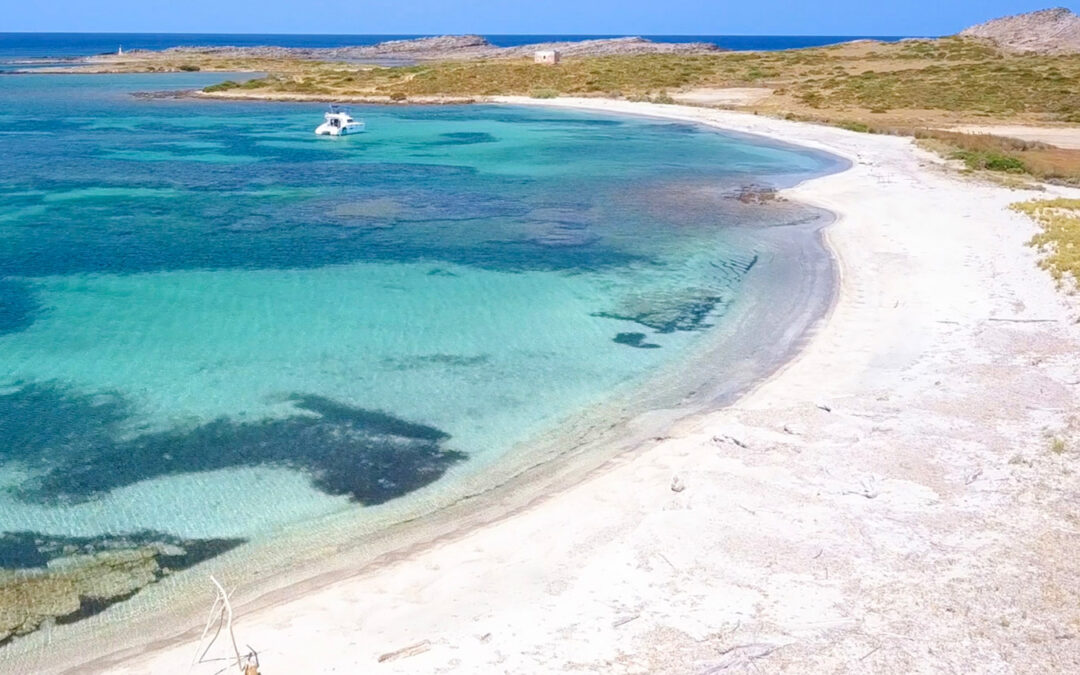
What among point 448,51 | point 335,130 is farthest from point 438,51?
point 335,130

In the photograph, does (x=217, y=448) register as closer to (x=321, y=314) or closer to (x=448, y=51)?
(x=321, y=314)

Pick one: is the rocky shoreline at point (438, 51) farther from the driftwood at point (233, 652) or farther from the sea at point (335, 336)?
the driftwood at point (233, 652)

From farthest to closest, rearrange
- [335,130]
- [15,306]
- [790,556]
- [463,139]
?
[335,130] → [463,139] → [15,306] → [790,556]

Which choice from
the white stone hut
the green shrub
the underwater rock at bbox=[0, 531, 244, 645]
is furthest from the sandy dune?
the underwater rock at bbox=[0, 531, 244, 645]

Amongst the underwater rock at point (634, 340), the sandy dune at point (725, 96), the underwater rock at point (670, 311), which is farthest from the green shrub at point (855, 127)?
the underwater rock at point (634, 340)

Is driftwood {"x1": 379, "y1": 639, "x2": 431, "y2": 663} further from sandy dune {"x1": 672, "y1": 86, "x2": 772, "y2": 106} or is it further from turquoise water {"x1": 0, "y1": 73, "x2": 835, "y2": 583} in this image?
sandy dune {"x1": 672, "y1": 86, "x2": 772, "y2": 106}

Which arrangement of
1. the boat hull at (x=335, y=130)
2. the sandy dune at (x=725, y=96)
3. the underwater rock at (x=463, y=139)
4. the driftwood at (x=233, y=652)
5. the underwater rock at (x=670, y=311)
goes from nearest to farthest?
the driftwood at (x=233, y=652), the underwater rock at (x=670, y=311), the underwater rock at (x=463, y=139), the boat hull at (x=335, y=130), the sandy dune at (x=725, y=96)

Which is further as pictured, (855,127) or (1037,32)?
(1037,32)

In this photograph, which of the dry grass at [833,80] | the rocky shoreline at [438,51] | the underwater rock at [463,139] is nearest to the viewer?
the underwater rock at [463,139]
